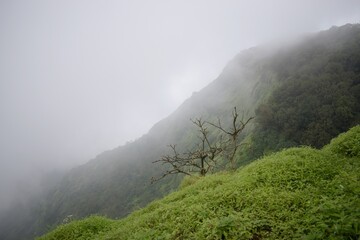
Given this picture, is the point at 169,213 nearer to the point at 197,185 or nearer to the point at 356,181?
the point at 197,185

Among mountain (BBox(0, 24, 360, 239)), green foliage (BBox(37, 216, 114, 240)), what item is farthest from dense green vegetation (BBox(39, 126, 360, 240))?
mountain (BBox(0, 24, 360, 239))

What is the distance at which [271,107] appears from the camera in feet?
300

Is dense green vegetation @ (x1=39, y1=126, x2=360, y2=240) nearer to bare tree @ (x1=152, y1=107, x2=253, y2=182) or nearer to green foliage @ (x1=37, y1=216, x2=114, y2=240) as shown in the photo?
green foliage @ (x1=37, y1=216, x2=114, y2=240)

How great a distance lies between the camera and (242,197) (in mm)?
8930

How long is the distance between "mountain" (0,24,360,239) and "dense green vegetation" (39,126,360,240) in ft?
29.3

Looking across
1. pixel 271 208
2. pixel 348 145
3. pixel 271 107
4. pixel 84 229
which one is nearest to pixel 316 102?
pixel 271 107

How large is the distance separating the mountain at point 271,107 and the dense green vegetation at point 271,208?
893cm

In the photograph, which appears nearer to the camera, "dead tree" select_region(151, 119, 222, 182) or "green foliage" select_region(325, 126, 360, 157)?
"green foliage" select_region(325, 126, 360, 157)

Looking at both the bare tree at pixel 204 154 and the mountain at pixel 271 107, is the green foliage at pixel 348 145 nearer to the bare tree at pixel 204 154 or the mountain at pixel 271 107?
the bare tree at pixel 204 154

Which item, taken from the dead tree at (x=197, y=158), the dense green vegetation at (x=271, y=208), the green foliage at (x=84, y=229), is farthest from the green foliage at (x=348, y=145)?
the green foliage at (x=84, y=229)

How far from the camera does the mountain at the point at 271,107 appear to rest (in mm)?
75656

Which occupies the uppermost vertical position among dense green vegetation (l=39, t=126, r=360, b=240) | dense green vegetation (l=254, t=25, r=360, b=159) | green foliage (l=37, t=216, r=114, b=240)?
green foliage (l=37, t=216, r=114, b=240)

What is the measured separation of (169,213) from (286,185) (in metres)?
3.99

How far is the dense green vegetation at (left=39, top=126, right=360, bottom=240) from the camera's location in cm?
660
